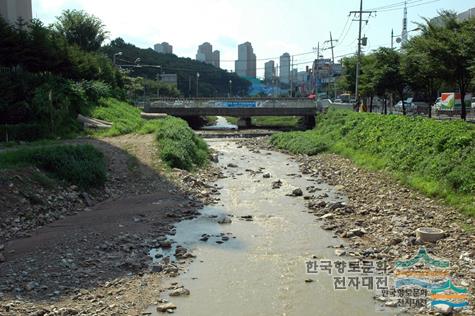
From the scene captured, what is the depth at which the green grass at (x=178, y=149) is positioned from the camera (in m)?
27.1

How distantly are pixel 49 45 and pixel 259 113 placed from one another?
28.8 m

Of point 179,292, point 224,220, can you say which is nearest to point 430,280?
point 179,292

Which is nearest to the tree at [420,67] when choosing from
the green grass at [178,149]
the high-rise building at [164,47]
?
the green grass at [178,149]

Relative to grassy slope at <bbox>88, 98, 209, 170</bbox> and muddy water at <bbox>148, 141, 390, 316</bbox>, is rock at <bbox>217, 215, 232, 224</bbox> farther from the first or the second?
grassy slope at <bbox>88, 98, 209, 170</bbox>

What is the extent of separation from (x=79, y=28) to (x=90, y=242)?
50635 mm

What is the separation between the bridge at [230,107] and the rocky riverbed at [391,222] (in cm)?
3555

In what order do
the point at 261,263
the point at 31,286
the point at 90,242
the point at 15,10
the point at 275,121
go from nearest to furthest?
the point at 31,286, the point at 261,263, the point at 90,242, the point at 15,10, the point at 275,121

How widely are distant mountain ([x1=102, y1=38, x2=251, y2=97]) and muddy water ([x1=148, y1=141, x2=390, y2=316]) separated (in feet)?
303

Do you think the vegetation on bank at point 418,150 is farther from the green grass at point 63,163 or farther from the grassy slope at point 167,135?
the green grass at point 63,163

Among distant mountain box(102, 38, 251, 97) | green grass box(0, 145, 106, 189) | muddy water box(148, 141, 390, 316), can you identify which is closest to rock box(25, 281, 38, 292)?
muddy water box(148, 141, 390, 316)

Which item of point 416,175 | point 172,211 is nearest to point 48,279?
point 172,211

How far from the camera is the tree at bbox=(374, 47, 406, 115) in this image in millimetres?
45156

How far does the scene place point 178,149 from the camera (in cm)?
2855

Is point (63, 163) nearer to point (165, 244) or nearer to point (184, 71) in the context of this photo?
point (165, 244)
